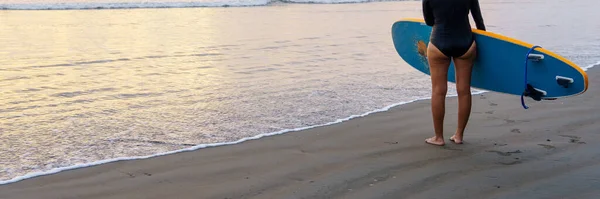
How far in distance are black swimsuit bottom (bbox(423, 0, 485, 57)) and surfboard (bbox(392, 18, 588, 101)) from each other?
8.8 inches

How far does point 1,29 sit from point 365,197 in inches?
572

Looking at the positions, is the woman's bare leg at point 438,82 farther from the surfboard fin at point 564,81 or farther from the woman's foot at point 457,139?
the surfboard fin at point 564,81

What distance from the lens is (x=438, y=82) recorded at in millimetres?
4887

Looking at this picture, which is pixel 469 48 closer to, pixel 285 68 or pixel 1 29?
pixel 285 68

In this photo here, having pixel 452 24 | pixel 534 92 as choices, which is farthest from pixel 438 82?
pixel 534 92

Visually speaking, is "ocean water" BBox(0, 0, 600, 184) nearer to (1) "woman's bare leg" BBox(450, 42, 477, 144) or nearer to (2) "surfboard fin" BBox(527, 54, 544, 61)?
(1) "woman's bare leg" BBox(450, 42, 477, 144)

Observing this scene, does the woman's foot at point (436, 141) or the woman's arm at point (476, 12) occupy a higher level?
the woman's arm at point (476, 12)

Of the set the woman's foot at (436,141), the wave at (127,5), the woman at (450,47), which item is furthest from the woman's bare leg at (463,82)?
the wave at (127,5)

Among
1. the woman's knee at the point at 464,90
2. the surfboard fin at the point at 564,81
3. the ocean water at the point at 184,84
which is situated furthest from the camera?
the ocean water at the point at 184,84

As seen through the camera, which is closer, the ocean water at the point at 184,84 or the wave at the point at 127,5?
the ocean water at the point at 184,84

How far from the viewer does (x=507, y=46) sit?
5.01 meters

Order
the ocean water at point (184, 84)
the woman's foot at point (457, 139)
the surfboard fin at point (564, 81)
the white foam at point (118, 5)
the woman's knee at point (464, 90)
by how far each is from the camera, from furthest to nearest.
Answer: the white foam at point (118, 5) < the ocean water at point (184, 84) < the woman's foot at point (457, 139) < the woman's knee at point (464, 90) < the surfboard fin at point (564, 81)

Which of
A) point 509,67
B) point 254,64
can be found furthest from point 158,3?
point 509,67

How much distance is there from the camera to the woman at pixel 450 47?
4.72 meters
